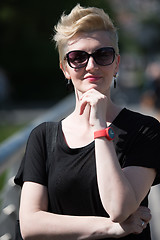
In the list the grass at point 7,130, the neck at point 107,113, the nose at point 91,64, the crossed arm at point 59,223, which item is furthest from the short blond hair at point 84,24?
the grass at point 7,130

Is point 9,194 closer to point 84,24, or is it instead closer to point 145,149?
point 145,149

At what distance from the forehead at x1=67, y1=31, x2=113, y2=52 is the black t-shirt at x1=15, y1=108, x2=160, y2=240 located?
1.14ft

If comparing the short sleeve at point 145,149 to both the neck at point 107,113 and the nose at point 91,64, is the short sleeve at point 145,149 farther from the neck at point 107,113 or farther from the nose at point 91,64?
the nose at point 91,64

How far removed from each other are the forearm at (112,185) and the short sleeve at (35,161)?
35cm

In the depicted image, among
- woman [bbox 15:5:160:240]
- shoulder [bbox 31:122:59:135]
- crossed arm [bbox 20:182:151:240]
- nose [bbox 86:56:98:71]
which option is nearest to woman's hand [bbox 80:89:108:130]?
woman [bbox 15:5:160:240]

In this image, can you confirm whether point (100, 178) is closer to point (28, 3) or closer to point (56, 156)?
point (56, 156)

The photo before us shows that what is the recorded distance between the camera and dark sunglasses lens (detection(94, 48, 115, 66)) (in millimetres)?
2213

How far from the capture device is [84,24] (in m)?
2.22

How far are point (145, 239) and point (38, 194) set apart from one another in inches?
21.3

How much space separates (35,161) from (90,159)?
28cm

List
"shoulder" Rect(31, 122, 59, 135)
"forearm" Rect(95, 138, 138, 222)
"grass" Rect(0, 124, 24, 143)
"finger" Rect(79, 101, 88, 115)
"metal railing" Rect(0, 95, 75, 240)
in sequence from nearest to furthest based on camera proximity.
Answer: "forearm" Rect(95, 138, 138, 222)
"finger" Rect(79, 101, 88, 115)
"shoulder" Rect(31, 122, 59, 135)
"metal railing" Rect(0, 95, 75, 240)
"grass" Rect(0, 124, 24, 143)

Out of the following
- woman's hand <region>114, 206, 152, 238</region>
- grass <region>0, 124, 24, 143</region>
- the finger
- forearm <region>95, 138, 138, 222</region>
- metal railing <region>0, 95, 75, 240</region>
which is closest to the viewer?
forearm <region>95, 138, 138, 222</region>

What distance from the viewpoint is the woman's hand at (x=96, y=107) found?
2113 mm

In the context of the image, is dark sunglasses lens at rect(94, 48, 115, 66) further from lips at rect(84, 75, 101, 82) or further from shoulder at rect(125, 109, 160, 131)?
shoulder at rect(125, 109, 160, 131)
